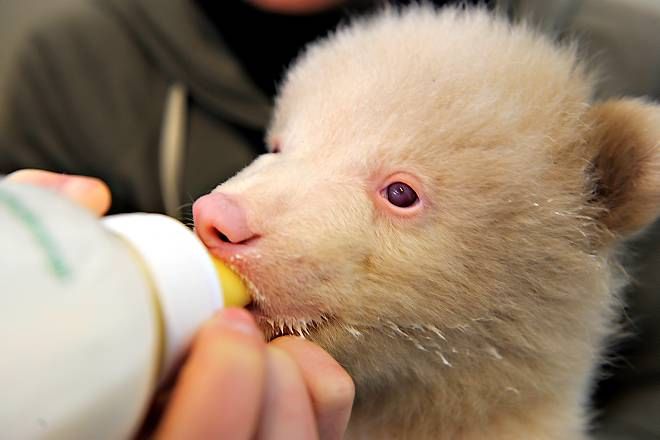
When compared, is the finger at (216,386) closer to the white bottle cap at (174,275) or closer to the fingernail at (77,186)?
the white bottle cap at (174,275)

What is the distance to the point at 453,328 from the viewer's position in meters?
0.80

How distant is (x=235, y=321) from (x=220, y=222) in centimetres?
15

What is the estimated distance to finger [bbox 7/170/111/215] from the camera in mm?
750

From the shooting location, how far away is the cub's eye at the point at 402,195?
31.3 inches

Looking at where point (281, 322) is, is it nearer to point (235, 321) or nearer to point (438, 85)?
point (235, 321)

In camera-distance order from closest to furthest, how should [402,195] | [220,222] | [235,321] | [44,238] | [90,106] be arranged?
[44,238] < [235,321] < [220,222] < [402,195] < [90,106]

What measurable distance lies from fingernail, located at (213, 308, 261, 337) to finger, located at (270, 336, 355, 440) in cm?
10

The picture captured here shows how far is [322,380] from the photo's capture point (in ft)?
2.14

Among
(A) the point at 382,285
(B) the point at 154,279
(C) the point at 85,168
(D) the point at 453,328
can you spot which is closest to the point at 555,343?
(D) the point at 453,328

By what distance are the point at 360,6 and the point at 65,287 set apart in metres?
1.25

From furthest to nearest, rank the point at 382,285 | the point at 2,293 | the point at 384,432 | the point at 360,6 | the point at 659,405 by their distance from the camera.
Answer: the point at 360,6
the point at 659,405
the point at 384,432
the point at 382,285
the point at 2,293

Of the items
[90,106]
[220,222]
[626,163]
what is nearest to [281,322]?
[220,222]

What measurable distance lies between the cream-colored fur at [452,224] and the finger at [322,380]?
52 millimetres

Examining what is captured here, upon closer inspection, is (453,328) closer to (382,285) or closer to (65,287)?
(382,285)
